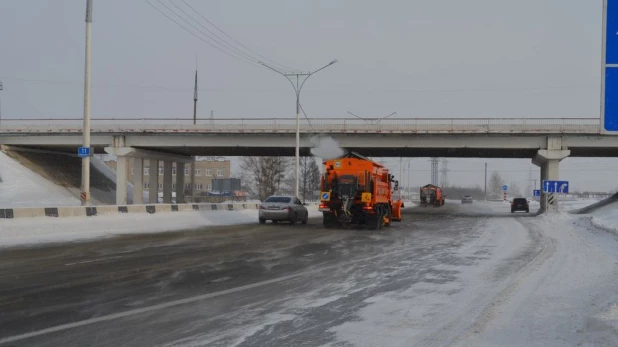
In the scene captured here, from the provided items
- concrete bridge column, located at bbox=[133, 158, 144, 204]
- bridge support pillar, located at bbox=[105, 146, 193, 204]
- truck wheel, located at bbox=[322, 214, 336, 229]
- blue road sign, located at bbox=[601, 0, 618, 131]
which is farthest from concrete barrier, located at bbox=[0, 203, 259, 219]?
concrete bridge column, located at bbox=[133, 158, 144, 204]

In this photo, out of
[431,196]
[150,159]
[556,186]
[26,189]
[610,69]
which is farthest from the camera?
[431,196]

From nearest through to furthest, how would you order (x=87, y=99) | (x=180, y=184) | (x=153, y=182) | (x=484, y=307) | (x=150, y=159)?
(x=484, y=307), (x=87, y=99), (x=150, y=159), (x=153, y=182), (x=180, y=184)

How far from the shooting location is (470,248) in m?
16.4

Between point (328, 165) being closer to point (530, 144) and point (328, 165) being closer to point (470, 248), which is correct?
point (470, 248)

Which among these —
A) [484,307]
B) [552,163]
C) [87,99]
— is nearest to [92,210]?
[87,99]

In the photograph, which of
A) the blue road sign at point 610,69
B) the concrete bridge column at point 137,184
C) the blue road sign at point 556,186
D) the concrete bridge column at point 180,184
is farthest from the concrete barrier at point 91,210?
the concrete bridge column at point 180,184

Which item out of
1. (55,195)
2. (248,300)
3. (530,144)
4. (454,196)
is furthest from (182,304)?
(454,196)

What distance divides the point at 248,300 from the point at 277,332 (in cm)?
194

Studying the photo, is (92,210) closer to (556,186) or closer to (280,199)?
(280,199)

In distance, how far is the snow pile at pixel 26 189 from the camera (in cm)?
4497

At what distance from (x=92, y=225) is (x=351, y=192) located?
36.2 feet

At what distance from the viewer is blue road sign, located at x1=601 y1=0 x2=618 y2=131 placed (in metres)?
7.59

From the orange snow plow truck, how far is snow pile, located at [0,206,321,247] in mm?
6480

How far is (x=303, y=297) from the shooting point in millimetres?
8547
